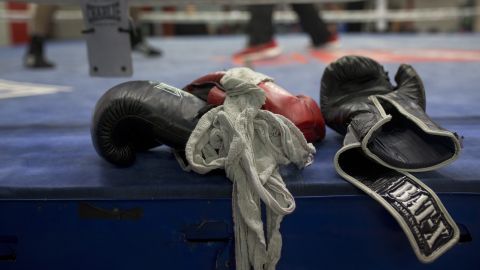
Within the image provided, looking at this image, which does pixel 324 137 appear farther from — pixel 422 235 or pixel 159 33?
pixel 159 33

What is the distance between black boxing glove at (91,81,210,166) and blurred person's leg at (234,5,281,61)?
1721mm

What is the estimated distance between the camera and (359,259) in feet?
2.23

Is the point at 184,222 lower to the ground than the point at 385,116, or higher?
lower

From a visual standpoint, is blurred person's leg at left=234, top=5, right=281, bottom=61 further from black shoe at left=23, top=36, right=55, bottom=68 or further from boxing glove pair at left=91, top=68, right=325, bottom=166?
boxing glove pair at left=91, top=68, right=325, bottom=166

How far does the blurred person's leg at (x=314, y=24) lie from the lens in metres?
2.93

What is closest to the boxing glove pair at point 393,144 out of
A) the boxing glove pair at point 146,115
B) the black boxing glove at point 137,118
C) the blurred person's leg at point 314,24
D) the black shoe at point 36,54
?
the boxing glove pair at point 146,115

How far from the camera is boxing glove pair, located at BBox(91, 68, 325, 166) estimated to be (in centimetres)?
71

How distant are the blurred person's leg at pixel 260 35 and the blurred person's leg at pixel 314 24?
47cm

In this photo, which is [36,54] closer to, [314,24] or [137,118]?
[314,24]

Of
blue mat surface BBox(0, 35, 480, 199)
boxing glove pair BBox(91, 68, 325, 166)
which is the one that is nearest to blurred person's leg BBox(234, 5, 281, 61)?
blue mat surface BBox(0, 35, 480, 199)

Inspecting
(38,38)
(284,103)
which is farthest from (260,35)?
(284,103)

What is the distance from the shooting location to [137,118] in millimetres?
718

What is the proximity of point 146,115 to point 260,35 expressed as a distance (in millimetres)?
1897

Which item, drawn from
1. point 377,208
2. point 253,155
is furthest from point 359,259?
point 253,155
